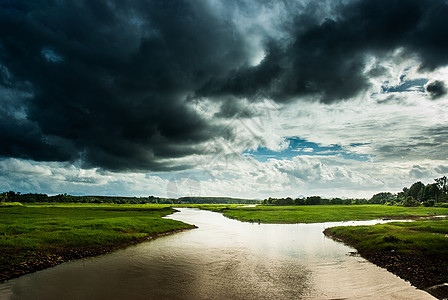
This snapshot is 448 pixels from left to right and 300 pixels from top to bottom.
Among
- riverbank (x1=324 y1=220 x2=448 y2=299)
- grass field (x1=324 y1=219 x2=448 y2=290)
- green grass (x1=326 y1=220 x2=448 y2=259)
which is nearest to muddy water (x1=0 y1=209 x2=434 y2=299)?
riverbank (x1=324 y1=220 x2=448 y2=299)

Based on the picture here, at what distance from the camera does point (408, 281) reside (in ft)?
69.8

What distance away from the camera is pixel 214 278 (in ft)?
72.5

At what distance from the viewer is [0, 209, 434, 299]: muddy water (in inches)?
722

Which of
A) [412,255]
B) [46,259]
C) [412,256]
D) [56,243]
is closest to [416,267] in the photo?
[412,256]

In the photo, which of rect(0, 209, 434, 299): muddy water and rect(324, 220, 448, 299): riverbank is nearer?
rect(0, 209, 434, 299): muddy water

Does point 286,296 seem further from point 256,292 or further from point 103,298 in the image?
point 103,298

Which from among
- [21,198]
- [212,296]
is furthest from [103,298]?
[21,198]

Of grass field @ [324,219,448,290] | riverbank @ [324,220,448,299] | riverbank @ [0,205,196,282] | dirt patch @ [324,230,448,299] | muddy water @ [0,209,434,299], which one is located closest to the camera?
muddy water @ [0,209,434,299]

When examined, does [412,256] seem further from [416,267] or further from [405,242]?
[405,242]

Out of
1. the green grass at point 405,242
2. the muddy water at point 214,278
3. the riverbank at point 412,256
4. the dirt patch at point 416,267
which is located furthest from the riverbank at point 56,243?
the green grass at point 405,242

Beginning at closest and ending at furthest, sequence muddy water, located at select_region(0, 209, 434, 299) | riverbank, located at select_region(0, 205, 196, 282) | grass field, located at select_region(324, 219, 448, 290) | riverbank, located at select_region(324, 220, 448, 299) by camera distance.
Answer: muddy water, located at select_region(0, 209, 434, 299) < riverbank, located at select_region(324, 220, 448, 299) < grass field, located at select_region(324, 219, 448, 290) < riverbank, located at select_region(0, 205, 196, 282)

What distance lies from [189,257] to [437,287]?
2356 cm

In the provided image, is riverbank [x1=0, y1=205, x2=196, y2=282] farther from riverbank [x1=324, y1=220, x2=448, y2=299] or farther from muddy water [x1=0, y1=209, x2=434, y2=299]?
riverbank [x1=324, y1=220, x2=448, y2=299]

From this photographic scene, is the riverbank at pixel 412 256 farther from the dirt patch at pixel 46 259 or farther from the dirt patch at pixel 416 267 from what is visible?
the dirt patch at pixel 46 259
